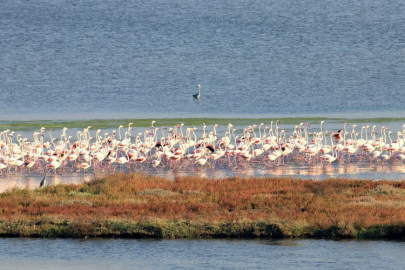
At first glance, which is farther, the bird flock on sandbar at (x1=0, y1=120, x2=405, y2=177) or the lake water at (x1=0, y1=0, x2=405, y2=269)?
the lake water at (x1=0, y1=0, x2=405, y2=269)

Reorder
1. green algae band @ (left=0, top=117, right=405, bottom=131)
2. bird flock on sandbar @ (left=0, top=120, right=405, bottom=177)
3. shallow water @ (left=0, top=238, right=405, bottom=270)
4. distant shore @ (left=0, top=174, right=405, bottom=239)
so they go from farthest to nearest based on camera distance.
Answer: green algae band @ (left=0, top=117, right=405, bottom=131), bird flock on sandbar @ (left=0, top=120, right=405, bottom=177), distant shore @ (left=0, top=174, right=405, bottom=239), shallow water @ (left=0, top=238, right=405, bottom=270)

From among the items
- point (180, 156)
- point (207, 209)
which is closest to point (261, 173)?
point (180, 156)

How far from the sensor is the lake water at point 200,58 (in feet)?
193

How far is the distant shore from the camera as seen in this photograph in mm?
19625

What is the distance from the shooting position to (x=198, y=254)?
18.4m

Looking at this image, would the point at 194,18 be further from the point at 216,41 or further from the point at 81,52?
the point at 81,52

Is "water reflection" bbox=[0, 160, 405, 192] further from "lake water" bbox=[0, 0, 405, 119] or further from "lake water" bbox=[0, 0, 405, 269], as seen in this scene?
"lake water" bbox=[0, 0, 405, 119]

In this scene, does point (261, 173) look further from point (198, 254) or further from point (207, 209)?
point (198, 254)

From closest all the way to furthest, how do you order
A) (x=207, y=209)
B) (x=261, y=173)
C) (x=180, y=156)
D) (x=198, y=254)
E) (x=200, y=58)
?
(x=198, y=254), (x=207, y=209), (x=261, y=173), (x=180, y=156), (x=200, y=58)

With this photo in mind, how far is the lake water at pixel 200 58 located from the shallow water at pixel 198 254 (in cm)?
3344

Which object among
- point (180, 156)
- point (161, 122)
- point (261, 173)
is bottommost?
point (261, 173)

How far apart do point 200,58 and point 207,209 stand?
195ft

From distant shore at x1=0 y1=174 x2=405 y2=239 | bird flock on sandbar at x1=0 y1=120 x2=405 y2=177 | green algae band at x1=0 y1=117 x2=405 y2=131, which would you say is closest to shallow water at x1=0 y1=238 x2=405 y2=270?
distant shore at x1=0 y1=174 x2=405 y2=239

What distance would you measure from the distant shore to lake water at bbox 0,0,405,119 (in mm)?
28483
